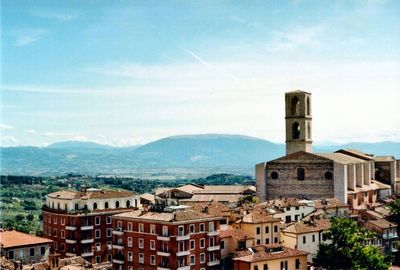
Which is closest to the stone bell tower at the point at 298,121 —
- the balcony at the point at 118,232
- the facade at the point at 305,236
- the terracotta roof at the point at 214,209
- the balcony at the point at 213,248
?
the terracotta roof at the point at 214,209

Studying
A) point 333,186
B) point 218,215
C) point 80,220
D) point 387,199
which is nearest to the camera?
point 218,215

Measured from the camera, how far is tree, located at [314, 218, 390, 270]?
5088cm

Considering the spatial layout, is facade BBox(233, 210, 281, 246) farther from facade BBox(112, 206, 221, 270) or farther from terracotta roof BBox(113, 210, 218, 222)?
terracotta roof BBox(113, 210, 218, 222)

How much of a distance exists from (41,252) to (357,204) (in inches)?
1647

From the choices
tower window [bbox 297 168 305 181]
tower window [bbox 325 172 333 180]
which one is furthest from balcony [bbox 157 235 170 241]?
tower window [bbox 325 172 333 180]

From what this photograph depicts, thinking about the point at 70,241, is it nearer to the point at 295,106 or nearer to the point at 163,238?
the point at 163,238

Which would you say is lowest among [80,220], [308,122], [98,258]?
[98,258]

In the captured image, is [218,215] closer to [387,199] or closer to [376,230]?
[376,230]

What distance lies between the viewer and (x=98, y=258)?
61.0 m

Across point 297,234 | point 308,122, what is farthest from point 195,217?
point 308,122

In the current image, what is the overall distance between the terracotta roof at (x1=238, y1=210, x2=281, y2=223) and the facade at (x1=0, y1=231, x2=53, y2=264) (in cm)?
1799

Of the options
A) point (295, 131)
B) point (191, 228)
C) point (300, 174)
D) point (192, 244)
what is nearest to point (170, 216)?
point (191, 228)

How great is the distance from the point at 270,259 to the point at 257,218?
783 centimetres

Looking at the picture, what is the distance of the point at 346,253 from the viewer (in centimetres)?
5100
